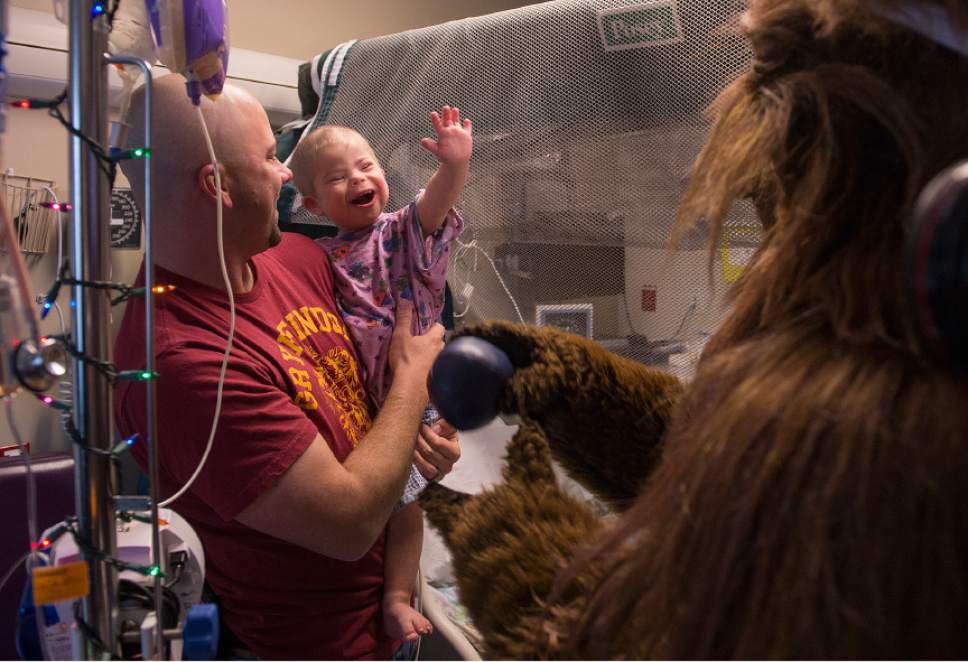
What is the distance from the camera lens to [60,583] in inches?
19.9

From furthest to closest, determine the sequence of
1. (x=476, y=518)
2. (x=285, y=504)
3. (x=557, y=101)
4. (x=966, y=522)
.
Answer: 1. (x=557, y=101)
2. (x=285, y=504)
3. (x=476, y=518)
4. (x=966, y=522)

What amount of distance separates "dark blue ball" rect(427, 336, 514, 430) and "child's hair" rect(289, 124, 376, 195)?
0.88 m

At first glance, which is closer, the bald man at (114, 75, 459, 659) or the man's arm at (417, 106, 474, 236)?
the bald man at (114, 75, 459, 659)

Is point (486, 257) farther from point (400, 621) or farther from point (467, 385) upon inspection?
point (467, 385)

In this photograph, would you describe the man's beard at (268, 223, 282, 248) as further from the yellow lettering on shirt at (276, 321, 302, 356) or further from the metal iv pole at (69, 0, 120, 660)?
the metal iv pole at (69, 0, 120, 660)

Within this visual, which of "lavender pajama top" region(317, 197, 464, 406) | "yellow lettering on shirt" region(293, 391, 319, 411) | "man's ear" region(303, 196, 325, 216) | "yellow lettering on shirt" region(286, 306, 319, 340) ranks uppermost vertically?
"man's ear" region(303, 196, 325, 216)

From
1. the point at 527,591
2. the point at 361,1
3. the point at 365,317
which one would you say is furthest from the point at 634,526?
the point at 361,1

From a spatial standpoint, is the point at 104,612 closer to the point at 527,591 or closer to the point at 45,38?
the point at 527,591

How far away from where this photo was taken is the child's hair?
1298 mm

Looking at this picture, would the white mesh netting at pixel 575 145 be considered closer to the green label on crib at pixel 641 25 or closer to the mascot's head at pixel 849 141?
the green label on crib at pixel 641 25

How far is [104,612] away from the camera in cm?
55

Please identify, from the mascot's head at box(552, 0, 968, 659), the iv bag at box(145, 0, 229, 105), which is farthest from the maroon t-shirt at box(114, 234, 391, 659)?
the mascot's head at box(552, 0, 968, 659)

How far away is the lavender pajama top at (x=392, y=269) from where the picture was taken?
46.9 inches

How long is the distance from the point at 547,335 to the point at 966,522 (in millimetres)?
287
